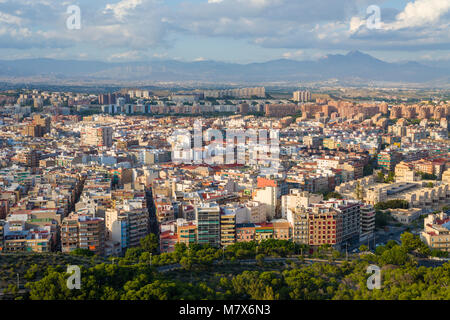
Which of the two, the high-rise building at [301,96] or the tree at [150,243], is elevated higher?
the high-rise building at [301,96]

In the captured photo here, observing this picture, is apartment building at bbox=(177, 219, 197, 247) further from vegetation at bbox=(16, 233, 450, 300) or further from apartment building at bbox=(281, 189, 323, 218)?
apartment building at bbox=(281, 189, 323, 218)

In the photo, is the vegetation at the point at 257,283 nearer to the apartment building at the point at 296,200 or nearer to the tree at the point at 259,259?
the tree at the point at 259,259

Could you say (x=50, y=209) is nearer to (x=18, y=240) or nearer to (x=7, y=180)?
(x=18, y=240)

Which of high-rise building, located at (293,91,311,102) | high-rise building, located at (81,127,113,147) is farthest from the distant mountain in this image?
high-rise building, located at (81,127,113,147)

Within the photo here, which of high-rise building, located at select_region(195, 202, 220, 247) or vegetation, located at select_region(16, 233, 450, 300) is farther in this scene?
high-rise building, located at select_region(195, 202, 220, 247)

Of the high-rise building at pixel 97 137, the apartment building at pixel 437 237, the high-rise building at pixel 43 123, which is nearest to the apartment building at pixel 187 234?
the apartment building at pixel 437 237

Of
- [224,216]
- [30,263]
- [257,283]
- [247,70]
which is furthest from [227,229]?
[247,70]

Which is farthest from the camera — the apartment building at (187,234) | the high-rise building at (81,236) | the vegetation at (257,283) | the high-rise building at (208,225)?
the high-rise building at (208,225)
